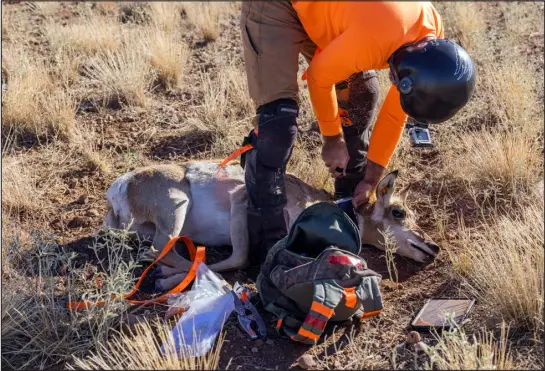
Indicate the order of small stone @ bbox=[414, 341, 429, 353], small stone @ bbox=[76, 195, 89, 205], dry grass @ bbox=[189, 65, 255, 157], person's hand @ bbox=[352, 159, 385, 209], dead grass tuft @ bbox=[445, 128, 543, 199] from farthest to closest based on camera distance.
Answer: dry grass @ bbox=[189, 65, 255, 157]
small stone @ bbox=[76, 195, 89, 205]
dead grass tuft @ bbox=[445, 128, 543, 199]
person's hand @ bbox=[352, 159, 385, 209]
small stone @ bbox=[414, 341, 429, 353]

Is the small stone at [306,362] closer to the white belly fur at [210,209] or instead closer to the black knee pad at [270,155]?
the black knee pad at [270,155]

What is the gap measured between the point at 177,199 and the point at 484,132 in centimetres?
321

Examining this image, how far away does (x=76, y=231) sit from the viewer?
6387 mm

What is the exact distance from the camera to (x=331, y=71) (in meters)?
4.72

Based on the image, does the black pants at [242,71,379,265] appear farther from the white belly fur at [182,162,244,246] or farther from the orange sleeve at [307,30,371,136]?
the white belly fur at [182,162,244,246]

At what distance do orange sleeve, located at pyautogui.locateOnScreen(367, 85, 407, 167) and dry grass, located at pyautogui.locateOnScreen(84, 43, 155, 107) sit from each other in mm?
3751

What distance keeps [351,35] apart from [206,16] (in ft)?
21.8

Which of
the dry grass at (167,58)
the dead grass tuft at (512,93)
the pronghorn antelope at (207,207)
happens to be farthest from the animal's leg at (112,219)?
the dead grass tuft at (512,93)

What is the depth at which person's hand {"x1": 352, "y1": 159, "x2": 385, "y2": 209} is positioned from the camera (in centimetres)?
571

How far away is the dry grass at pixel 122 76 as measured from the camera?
8500 mm

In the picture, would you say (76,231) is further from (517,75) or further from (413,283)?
(517,75)

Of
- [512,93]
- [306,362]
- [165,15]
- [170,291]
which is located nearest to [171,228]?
[170,291]

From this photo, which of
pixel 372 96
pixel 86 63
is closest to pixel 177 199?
pixel 372 96

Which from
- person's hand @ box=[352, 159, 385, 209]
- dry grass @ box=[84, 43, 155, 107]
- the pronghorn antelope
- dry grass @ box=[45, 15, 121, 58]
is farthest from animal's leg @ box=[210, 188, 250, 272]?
dry grass @ box=[45, 15, 121, 58]
